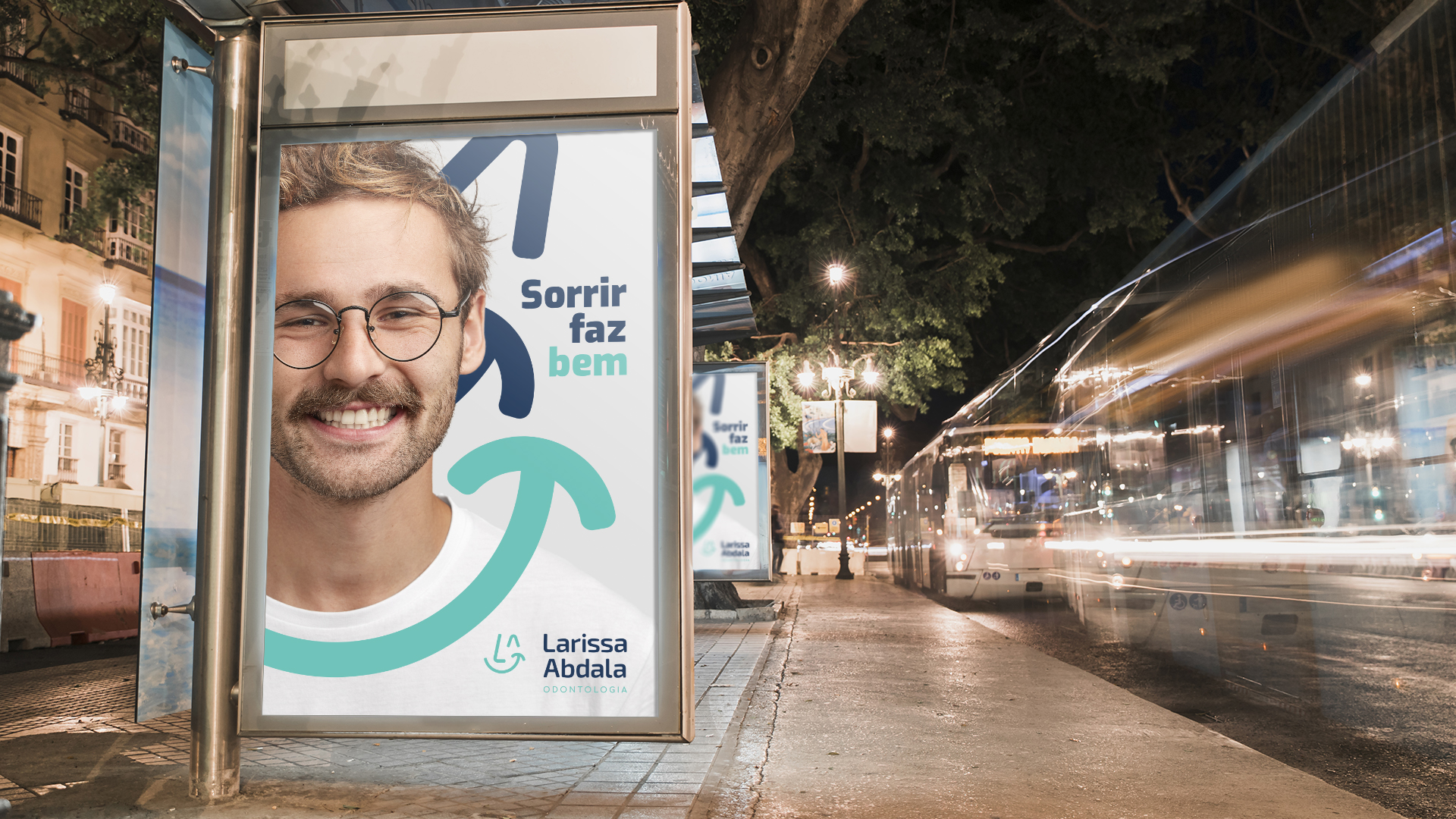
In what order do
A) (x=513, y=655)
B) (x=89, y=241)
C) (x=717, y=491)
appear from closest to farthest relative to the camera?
(x=513, y=655) < (x=717, y=491) < (x=89, y=241)

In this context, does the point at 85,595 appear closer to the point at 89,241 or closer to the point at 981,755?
the point at 89,241

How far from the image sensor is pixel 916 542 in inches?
981

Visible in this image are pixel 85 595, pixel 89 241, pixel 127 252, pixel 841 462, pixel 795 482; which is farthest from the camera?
pixel 795 482

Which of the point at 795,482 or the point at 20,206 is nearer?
the point at 20,206

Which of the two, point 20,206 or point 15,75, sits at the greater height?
point 15,75

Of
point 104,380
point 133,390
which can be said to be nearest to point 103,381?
point 104,380

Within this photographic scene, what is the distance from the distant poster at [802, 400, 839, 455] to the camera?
22438 mm

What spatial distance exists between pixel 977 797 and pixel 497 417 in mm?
2739

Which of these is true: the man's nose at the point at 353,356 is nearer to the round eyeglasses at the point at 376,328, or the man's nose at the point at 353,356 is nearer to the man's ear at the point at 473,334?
the round eyeglasses at the point at 376,328

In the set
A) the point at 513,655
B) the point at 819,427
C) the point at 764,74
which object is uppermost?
the point at 764,74

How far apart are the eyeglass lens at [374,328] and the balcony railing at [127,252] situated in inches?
1144

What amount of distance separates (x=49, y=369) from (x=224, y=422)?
28592mm

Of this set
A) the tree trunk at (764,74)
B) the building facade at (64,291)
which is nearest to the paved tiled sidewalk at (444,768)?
the tree trunk at (764,74)

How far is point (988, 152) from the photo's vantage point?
2270 cm
